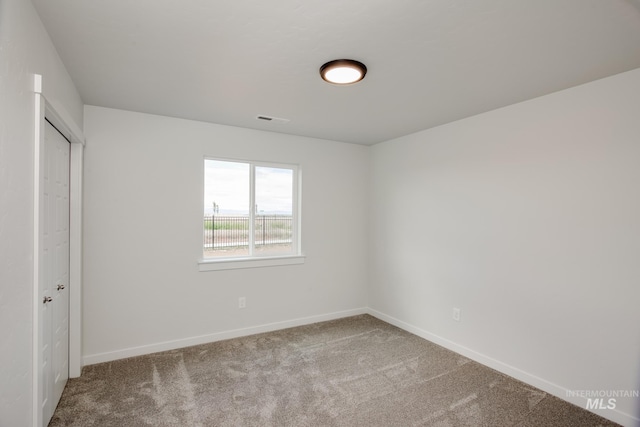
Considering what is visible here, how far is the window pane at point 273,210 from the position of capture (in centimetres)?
393

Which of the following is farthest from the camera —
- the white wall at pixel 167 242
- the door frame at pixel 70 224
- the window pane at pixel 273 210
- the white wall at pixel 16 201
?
the window pane at pixel 273 210

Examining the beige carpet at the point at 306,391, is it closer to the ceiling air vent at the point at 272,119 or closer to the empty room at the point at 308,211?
the empty room at the point at 308,211

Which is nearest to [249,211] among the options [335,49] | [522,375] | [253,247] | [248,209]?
[248,209]

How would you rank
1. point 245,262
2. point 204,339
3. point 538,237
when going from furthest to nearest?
point 245,262 < point 204,339 < point 538,237

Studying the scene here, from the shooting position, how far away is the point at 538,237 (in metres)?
2.66

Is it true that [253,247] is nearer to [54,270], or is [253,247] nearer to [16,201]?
[54,270]

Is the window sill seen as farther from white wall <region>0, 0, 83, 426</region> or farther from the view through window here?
white wall <region>0, 0, 83, 426</region>

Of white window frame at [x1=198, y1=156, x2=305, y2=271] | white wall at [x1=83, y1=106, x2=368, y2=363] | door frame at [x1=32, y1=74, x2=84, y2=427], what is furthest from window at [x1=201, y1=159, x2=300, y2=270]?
door frame at [x1=32, y1=74, x2=84, y2=427]

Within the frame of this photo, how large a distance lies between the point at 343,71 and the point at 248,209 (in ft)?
7.28

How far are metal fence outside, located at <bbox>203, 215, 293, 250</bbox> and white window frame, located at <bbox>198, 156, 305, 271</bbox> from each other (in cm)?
6

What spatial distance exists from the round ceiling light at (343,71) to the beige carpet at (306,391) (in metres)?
2.40

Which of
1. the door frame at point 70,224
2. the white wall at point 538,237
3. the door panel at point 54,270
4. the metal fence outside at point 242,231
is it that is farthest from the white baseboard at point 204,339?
the white wall at point 538,237

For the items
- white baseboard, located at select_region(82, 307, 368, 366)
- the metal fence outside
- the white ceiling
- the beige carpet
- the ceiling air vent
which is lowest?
the beige carpet

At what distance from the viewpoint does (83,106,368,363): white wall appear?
3.00 metres
